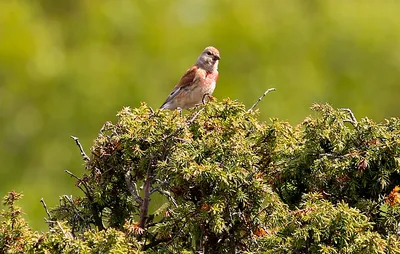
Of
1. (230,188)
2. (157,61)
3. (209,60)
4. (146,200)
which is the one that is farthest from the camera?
(157,61)

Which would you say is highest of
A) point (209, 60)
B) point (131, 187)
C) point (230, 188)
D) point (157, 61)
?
point (157, 61)

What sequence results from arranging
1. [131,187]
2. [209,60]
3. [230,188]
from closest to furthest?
[230,188]
[131,187]
[209,60]

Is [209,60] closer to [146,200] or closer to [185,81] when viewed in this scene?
[185,81]

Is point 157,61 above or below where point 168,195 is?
above

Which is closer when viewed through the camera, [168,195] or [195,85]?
[168,195]

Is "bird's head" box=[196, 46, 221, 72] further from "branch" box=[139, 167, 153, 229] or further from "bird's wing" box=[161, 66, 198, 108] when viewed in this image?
"branch" box=[139, 167, 153, 229]

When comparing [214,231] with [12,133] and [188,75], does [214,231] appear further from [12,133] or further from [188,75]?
[12,133]

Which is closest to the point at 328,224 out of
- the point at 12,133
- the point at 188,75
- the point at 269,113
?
the point at 188,75

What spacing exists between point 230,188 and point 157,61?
17.0m

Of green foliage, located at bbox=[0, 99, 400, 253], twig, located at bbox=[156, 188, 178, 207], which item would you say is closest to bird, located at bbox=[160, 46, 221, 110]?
green foliage, located at bbox=[0, 99, 400, 253]

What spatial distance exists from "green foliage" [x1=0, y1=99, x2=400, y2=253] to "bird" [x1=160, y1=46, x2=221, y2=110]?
9.96 ft

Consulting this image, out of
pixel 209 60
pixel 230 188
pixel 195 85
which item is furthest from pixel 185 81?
pixel 230 188

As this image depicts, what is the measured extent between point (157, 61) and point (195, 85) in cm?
1323

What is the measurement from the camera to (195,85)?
7.62m
